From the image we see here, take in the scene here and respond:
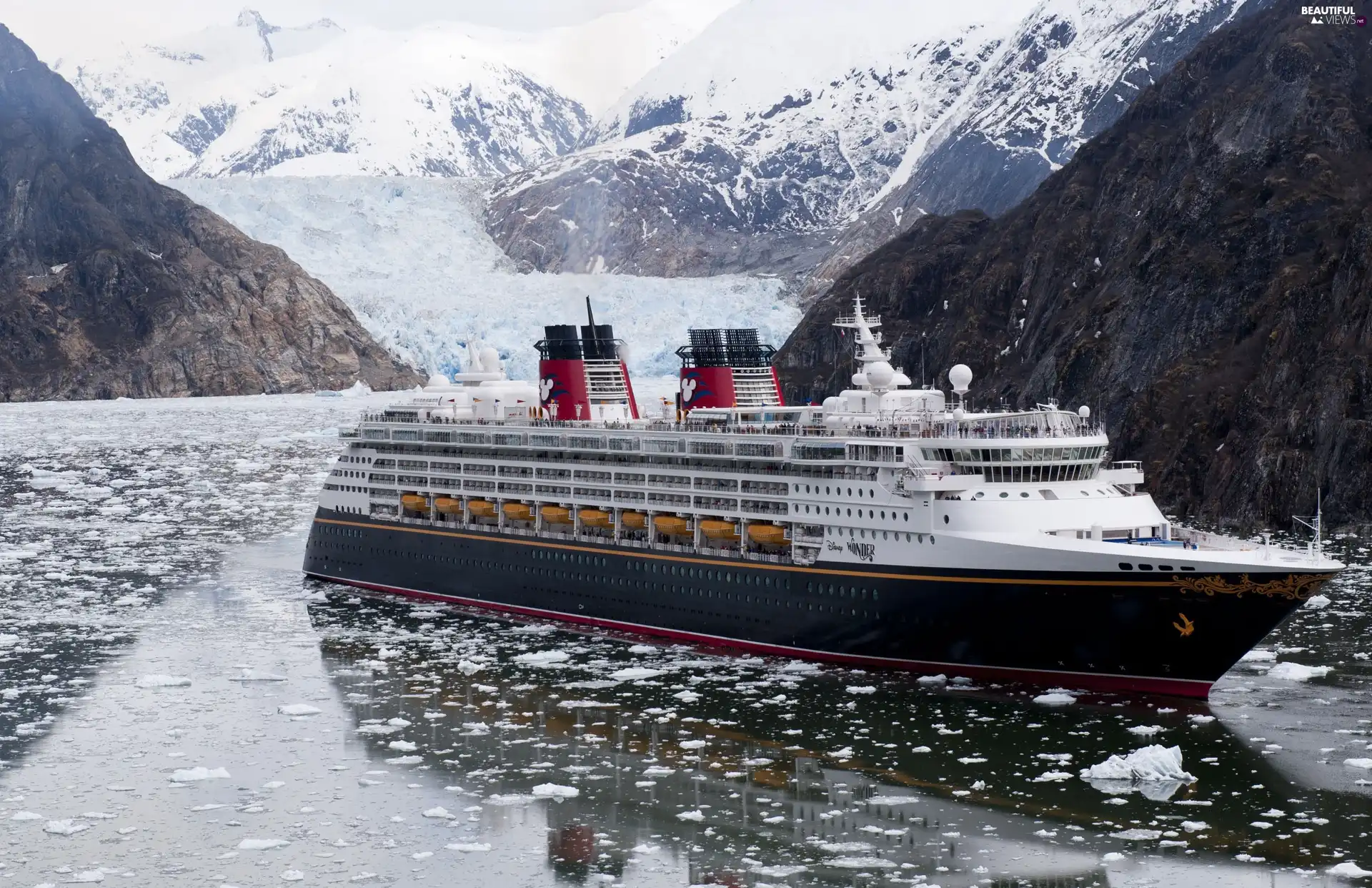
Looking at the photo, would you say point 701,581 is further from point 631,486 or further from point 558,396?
point 558,396

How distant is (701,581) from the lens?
1622 inches

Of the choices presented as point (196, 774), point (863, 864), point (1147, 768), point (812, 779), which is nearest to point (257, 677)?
point (196, 774)

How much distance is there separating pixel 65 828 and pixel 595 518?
64.6ft

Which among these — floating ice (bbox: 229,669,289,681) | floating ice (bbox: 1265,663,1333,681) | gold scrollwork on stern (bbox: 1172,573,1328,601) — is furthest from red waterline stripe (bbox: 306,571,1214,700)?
floating ice (bbox: 229,669,289,681)

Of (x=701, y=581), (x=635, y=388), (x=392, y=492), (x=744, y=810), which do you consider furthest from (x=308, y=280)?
(x=744, y=810)

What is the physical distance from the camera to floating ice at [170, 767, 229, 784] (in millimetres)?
30312

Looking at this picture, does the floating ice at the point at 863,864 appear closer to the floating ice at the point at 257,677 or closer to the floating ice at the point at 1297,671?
the floating ice at the point at 1297,671

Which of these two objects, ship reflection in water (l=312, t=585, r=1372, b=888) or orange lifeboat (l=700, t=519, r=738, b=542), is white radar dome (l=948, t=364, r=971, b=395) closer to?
orange lifeboat (l=700, t=519, r=738, b=542)

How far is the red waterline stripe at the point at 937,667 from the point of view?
34625 millimetres

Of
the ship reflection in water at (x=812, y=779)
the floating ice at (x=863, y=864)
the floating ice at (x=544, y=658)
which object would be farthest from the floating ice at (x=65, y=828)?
the floating ice at (x=544, y=658)

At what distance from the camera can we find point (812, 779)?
30.2 m

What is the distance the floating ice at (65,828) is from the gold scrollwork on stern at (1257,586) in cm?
2124

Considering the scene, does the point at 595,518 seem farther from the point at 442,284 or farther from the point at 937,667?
the point at 442,284

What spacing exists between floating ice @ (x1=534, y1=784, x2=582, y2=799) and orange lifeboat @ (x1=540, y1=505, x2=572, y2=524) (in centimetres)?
1677
